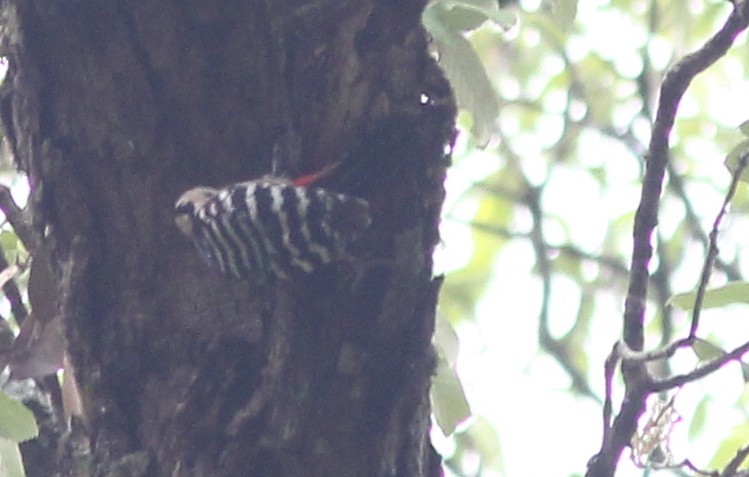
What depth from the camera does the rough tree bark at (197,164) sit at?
1056 millimetres

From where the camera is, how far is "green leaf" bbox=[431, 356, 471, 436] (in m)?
1.20

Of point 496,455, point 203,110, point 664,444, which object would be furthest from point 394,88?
point 496,455

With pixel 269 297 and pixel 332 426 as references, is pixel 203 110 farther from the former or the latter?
pixel 332 426

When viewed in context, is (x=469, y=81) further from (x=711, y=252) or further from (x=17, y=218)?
(x=17, y=218)

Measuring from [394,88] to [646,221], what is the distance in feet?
0.83

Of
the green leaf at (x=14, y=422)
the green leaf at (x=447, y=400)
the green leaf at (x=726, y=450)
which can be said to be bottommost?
the green leaf at (x=726, y=450)

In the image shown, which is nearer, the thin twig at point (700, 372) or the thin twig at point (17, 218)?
the thin twig at point (700, 372)

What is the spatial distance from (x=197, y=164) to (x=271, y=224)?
0.09 m

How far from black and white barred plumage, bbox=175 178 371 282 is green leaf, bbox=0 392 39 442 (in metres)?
0.21

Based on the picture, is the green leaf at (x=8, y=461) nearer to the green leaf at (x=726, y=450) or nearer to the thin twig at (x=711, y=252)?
the thin twig at (x=711, y=252)

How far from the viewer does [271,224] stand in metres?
1.15

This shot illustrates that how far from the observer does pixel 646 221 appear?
1.02 m

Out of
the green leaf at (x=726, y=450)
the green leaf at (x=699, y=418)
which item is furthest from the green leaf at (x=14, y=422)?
the green leaf at (x=699, y=418)

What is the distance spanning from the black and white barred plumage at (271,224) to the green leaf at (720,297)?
0.30m
